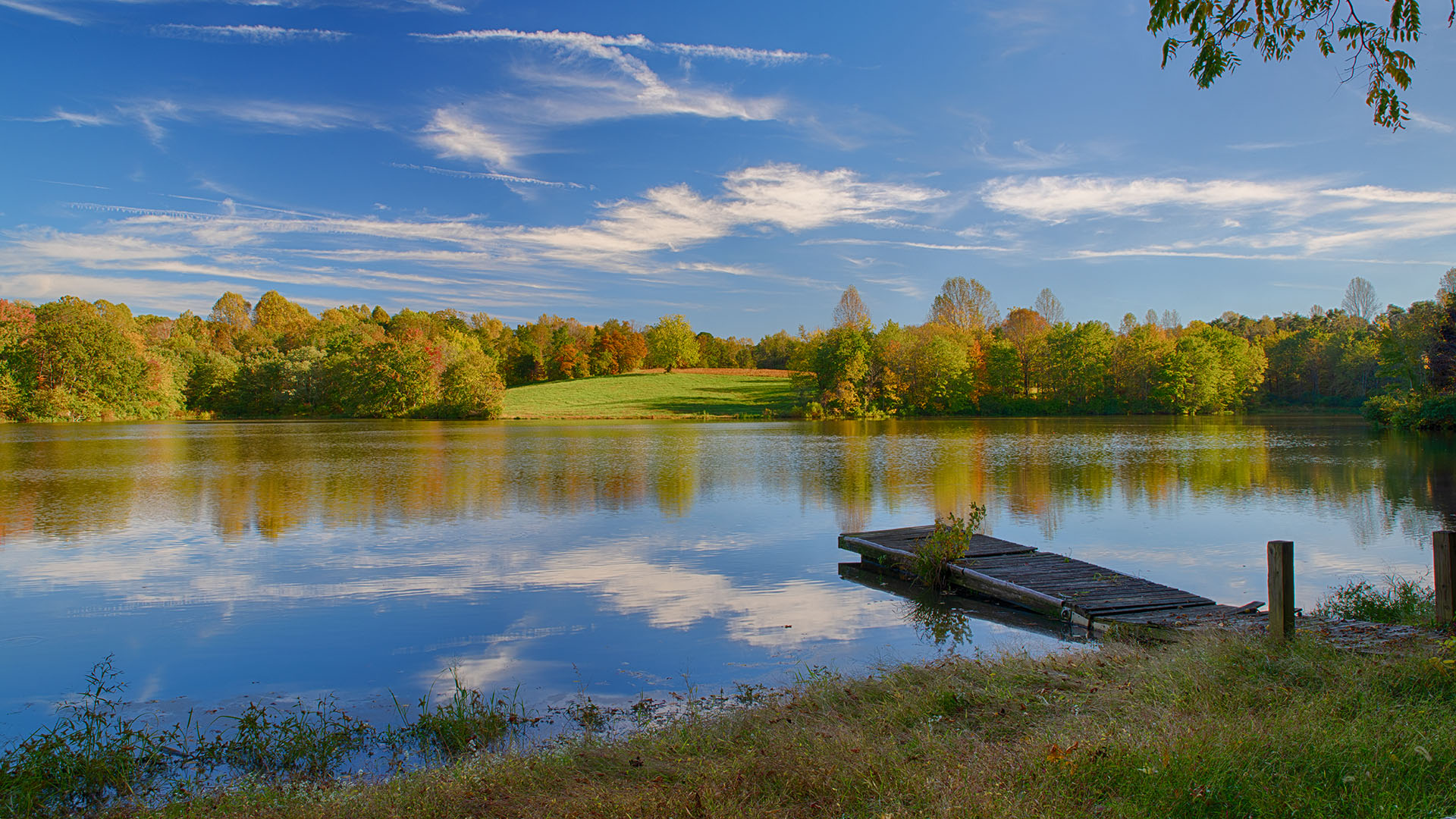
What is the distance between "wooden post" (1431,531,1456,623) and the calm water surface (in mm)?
3090

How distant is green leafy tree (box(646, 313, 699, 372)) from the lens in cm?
10388

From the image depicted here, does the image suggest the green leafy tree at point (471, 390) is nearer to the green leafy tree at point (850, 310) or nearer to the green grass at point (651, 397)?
the green grass at point (651, 397)

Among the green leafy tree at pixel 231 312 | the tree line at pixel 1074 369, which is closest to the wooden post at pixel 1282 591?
the tree line at pixel 1074 369

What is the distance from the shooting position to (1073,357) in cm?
7656

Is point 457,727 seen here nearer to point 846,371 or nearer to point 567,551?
point 567,551

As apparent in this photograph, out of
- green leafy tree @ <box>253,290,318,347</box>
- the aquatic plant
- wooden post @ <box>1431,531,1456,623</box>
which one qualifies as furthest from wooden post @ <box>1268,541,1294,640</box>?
green leafy tree @ <box>253,290,318,347</box>

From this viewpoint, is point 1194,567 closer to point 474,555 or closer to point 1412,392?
point 474,555

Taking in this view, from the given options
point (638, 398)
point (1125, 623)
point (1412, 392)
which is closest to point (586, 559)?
point (1125, 623)

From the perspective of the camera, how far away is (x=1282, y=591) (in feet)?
19.1

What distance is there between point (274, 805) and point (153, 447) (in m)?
39.5

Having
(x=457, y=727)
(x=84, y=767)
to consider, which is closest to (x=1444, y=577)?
(x=457, y=727)

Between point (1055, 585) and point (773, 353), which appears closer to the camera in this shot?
point (1055, 585)

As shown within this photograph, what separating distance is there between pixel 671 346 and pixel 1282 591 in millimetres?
99035

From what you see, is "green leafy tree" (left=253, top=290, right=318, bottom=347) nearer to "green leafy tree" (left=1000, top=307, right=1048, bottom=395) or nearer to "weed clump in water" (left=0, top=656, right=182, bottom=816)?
"green leafy tree" (left=1000, top=307, right=1048, bottom=395)
